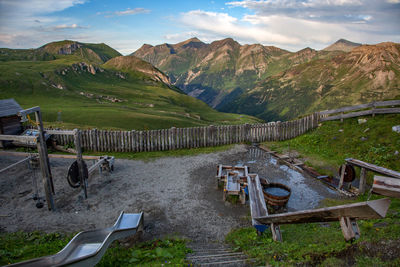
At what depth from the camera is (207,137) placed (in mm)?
18531

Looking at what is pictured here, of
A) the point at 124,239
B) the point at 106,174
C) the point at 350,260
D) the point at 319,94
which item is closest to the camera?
the point at 350,260

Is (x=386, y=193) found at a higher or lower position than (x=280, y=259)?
higher

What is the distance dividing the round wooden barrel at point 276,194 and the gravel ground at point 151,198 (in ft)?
2.24

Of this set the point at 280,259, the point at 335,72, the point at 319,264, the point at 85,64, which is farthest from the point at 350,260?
the point at 335,72

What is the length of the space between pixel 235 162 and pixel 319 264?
11.4 m

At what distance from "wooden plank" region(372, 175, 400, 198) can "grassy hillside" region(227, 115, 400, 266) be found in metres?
1.16

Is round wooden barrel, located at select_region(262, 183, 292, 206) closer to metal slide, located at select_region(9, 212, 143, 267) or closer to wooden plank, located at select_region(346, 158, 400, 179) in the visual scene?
wooden plank, located at select_region(346, 158, 400, 179)

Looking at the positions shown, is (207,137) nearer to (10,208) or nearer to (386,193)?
(10,208)

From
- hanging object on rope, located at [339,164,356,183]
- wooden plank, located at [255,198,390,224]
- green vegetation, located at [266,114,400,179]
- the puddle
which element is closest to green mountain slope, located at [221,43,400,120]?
green vegetation, located at [266,114,400,179]

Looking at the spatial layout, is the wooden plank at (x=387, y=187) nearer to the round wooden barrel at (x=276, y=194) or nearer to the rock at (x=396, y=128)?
the round wooden barrel at (x=276, y=194)

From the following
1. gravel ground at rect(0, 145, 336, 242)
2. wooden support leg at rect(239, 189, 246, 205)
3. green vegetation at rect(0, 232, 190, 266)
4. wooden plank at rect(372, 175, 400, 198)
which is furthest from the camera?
wooden support leg at rect(239, 189, 246, 205)

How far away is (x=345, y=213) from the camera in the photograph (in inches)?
176

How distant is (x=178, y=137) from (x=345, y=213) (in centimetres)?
1415

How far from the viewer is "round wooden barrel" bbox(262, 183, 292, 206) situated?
9719 millimetres
